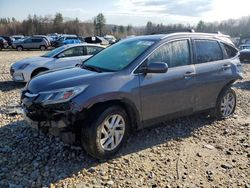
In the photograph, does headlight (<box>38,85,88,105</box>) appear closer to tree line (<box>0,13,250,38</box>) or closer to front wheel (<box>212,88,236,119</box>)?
front wheel (<box>212,88,236,119</box>)

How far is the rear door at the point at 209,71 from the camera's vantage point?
18.0 feet

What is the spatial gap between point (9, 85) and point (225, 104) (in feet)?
23.7

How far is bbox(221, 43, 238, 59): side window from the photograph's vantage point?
6.14 meters

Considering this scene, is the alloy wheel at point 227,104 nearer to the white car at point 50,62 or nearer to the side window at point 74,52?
the white car at point 50,62

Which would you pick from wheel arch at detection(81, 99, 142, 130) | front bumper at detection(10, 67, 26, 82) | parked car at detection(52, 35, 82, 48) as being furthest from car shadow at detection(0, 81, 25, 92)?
parked car at detection(52, 35, 82, 48)

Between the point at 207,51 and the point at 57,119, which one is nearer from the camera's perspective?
the point at 57,119

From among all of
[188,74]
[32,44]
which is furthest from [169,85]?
[32,44]

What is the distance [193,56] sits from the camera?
5.39 meters

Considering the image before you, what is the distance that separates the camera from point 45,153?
175 inches

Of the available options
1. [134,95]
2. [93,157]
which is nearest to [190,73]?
[134,95]

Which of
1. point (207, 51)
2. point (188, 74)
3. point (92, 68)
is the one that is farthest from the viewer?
point (207, 51)

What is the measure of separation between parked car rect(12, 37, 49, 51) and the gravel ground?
30672mm

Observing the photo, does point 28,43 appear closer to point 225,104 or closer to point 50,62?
point 50,62

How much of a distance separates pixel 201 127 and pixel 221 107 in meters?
0.71
